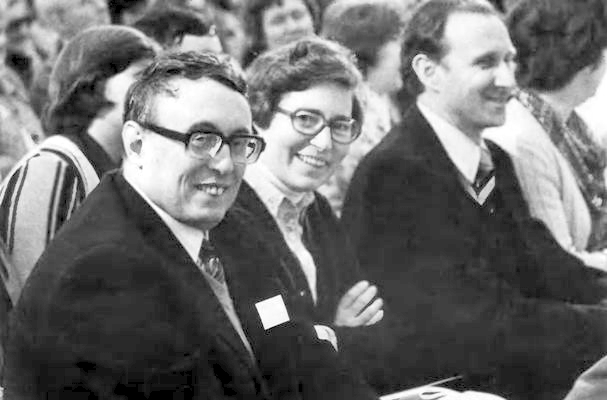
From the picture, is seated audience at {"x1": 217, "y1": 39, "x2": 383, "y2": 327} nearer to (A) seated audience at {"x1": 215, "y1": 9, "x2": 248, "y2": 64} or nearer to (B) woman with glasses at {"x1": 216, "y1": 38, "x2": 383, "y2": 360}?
(B) woman with glasses at {"x1": 216, "y1": 38, "x2": 383, "y2": 360}

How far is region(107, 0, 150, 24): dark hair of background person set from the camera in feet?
11.8

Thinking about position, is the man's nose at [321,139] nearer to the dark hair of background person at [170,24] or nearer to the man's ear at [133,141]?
the dark hair of background person at [170,24]

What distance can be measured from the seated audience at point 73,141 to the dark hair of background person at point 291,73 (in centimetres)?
22

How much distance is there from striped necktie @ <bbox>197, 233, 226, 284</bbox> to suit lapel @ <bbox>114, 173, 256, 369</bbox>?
53 mm

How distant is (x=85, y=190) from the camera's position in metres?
2.95

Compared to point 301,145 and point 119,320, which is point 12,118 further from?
point 119,320

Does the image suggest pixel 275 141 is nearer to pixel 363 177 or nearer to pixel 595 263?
pixel 363 177

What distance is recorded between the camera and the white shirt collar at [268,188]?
120 inches

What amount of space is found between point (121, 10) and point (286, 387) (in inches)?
55.2

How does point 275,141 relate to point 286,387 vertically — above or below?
above

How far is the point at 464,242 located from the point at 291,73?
54 cm

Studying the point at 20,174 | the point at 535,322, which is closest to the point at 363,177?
the point at 535,322

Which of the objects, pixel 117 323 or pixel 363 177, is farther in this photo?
pixel 363 177

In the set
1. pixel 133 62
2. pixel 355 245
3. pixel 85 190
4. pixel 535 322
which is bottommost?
pixel 535 322
